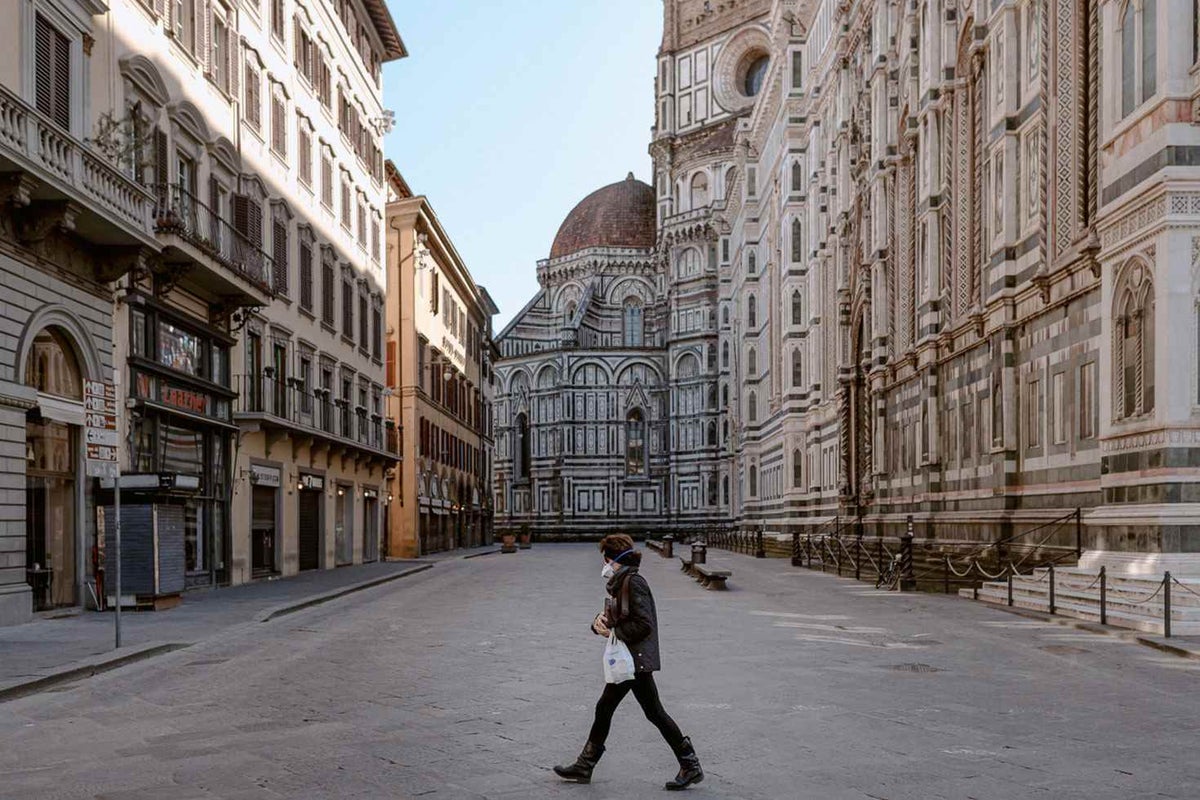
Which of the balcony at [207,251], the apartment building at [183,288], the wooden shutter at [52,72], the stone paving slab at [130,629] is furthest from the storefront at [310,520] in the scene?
the wooden shutter at [52,72]

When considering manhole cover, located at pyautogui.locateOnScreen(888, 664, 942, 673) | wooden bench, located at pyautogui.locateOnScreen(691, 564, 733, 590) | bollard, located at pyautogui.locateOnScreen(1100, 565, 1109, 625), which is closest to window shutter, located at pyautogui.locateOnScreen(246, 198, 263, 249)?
wooden bench, located at pyautogui.locateOnScreen(691, 564, 733, 590)

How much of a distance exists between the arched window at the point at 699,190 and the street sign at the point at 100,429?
9596 centimetres

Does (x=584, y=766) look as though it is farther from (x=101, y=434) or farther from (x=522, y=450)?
(x=522, y=450)

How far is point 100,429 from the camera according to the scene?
50.0ft

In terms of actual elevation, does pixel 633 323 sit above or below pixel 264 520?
above

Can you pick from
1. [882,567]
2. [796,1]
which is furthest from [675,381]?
[882,567]

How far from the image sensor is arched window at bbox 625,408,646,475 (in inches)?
4304

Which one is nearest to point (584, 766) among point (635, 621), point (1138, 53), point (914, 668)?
point (635, 621)

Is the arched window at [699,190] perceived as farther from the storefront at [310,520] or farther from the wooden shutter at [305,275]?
the storefront at [310,520]

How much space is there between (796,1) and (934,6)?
38.4m

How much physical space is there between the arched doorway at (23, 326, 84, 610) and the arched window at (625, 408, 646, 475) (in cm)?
8937

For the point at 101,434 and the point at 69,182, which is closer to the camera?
the point at 101,434

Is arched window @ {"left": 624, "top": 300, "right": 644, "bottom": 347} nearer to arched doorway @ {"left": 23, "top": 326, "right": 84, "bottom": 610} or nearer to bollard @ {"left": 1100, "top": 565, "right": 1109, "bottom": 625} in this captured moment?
arched doorway @ {"left": 23, "top": 326, "right": 84, "bottom": 610}

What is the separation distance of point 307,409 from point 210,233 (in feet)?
30.4
